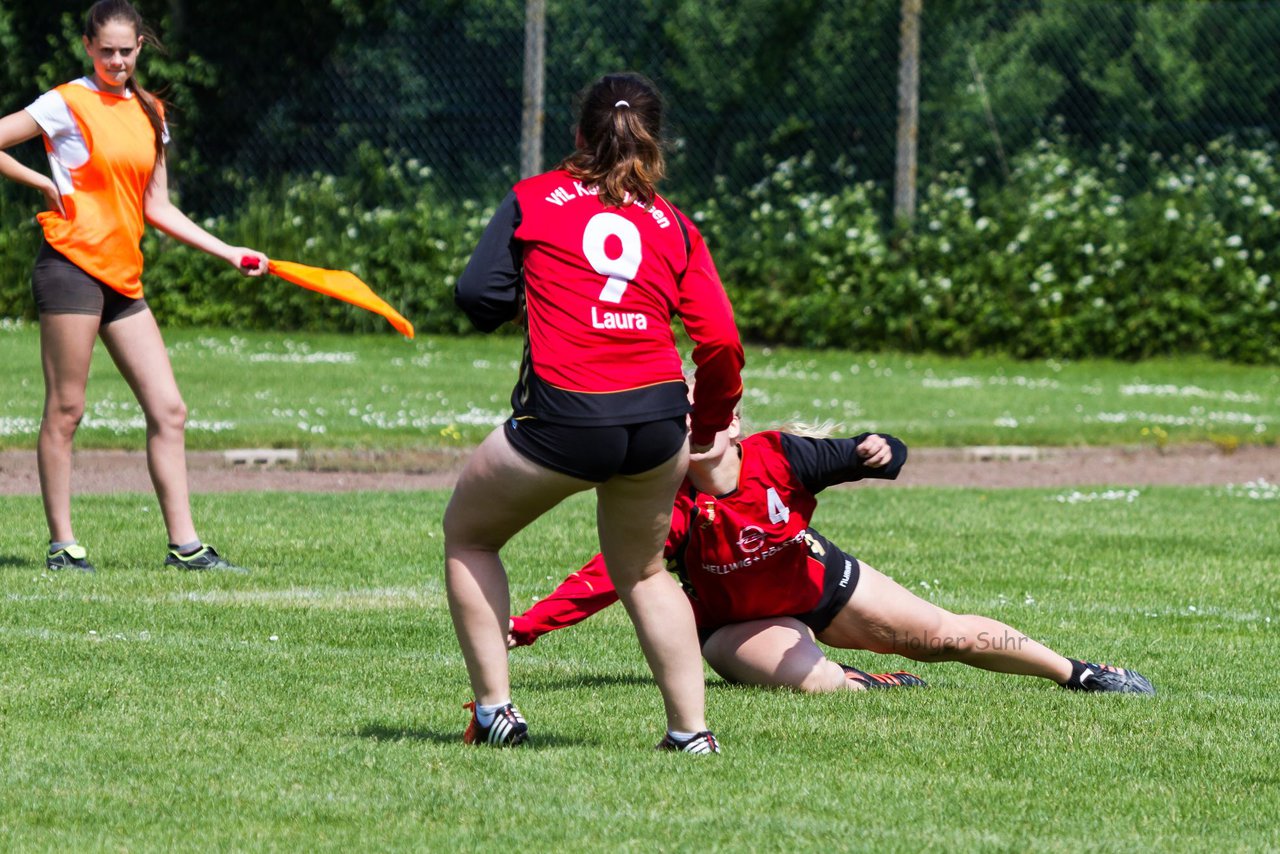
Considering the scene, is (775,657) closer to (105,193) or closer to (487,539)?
(487,539)

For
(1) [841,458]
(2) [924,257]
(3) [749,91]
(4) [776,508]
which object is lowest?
(2) [924,257]

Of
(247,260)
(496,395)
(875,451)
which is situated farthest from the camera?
(496,395)

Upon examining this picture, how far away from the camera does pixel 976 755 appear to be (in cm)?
451

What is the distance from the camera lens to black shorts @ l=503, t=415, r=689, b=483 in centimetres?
408

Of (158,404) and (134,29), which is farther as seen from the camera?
(158,404)

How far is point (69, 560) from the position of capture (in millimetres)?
7051

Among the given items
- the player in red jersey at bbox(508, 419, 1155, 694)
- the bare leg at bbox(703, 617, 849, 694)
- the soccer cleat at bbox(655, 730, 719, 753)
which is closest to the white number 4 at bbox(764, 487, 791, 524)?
the player in red jersey at bbox(508, 419, 1155, 694)

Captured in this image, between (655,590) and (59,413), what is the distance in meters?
3.60

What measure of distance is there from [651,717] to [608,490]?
0.92 meters

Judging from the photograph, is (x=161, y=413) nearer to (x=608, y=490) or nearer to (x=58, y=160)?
(x=58, y=160)

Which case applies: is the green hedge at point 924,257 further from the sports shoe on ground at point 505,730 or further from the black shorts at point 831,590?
the sports shoe on ground at point 505,730

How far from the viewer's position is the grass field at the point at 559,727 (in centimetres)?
378

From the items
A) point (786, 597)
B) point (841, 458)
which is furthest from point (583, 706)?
point (841, 458)

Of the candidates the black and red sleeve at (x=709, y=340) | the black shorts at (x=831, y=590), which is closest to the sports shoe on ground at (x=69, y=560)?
the black shorts at (x=831, y=590)
